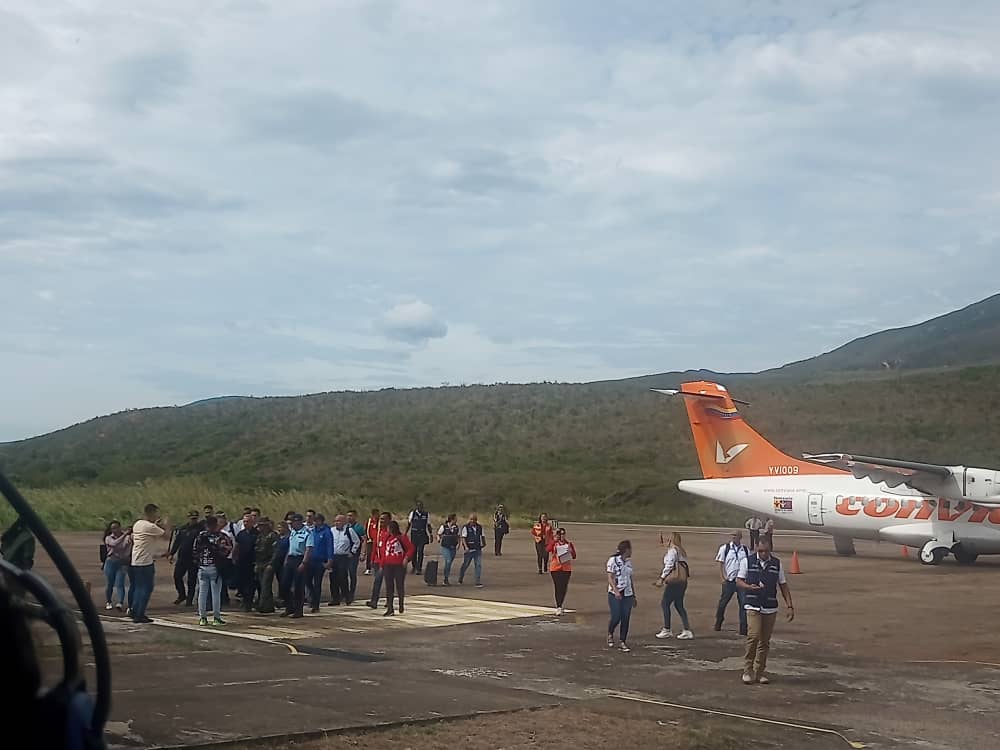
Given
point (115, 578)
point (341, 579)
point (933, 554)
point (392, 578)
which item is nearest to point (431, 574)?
Answer: point (341, 579)

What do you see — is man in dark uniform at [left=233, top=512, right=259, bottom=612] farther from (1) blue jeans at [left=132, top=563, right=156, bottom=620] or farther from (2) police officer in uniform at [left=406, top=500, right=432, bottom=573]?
(2) police officer in uniform at [left=406, top=500, right=432, bottom=573]

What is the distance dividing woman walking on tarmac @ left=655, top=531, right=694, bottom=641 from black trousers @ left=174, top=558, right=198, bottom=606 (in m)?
7.51

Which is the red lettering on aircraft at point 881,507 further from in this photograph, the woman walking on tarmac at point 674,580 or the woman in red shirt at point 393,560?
the woman in red shirt at point 393,560

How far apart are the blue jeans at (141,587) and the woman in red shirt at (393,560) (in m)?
3.44

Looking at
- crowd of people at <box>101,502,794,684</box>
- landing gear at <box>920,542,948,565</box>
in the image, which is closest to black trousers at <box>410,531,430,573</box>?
crowd of people at <box>101,502,794,684</box>

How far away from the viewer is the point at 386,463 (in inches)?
2741

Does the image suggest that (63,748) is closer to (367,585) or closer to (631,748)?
(631,748)

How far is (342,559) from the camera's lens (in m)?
18.6

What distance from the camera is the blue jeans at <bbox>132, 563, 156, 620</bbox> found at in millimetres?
15242

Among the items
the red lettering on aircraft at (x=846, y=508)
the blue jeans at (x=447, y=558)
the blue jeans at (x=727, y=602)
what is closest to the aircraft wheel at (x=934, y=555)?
the red lettering on aircraft at (x=846, y=508)

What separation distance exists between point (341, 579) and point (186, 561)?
2.50m

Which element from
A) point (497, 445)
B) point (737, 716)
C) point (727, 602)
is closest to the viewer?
point (737, 716)

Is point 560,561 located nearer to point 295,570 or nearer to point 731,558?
point 731,558

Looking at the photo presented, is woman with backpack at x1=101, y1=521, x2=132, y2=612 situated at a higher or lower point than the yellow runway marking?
higher
